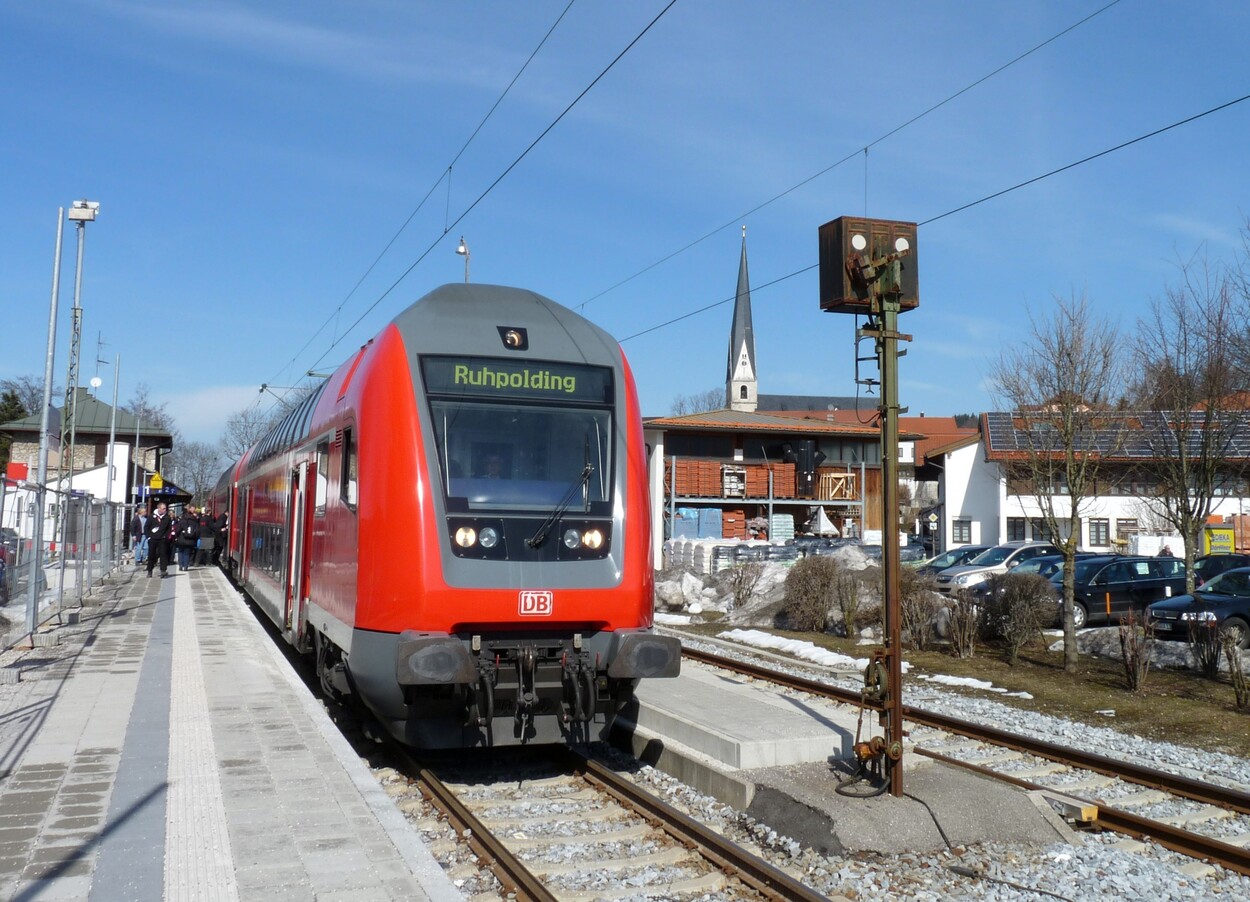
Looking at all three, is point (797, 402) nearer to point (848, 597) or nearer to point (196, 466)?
point (196, 466)

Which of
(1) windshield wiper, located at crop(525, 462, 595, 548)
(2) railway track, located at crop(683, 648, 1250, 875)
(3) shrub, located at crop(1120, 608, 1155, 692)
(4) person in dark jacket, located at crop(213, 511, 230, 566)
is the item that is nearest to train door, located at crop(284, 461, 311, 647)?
(1) windshield wiper, located at crop(525, 462, 595, 548)

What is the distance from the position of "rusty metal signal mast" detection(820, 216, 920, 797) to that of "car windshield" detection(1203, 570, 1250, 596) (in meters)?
12.8

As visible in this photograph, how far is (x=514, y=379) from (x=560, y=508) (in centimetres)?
109

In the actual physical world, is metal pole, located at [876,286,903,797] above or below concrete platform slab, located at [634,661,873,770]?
above

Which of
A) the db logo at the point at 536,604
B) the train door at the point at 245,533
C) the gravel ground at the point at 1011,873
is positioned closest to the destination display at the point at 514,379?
the db logo at the point at 536,604

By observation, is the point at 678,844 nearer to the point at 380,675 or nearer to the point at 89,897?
→ the point at 380,675

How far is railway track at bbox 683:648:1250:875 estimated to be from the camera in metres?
7.16

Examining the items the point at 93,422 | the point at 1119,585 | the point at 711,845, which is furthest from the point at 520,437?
the point at 93,422

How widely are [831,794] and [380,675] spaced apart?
3.21m

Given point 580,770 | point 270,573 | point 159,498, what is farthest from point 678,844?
point 159,498

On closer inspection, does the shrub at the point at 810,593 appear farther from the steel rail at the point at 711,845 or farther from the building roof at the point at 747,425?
the building roof at the point at 747,425

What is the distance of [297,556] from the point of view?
38.4 ft

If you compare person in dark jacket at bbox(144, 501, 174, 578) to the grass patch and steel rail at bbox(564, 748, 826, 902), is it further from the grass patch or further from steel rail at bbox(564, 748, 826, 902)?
steel rail at bbox(564, 748, 826, 902)

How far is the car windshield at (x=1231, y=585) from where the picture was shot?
1772cm
